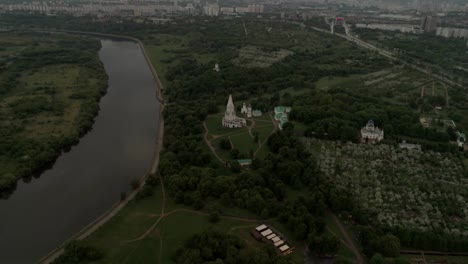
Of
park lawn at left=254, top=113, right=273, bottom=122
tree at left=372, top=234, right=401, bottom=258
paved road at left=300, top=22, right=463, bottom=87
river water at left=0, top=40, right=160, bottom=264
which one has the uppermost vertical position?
paved road at left=300, top=22, right=463, bottom=87

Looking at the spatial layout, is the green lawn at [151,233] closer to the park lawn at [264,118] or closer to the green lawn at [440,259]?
the green lawn at [440,259]

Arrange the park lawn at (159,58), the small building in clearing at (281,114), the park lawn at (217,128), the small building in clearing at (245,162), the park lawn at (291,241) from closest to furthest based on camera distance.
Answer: the park lawn at (291,241), the small building in clearing at (245,162), the park lawn at (217,128), the small building in clearing at (281,114), the park lawn at (159,58)

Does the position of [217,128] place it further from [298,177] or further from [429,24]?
[429,24]

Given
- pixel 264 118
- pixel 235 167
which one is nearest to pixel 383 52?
pixel 264 118

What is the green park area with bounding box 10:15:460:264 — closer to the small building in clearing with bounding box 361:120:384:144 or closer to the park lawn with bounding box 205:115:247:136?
the park lawn with bounding box 205:115:247:136

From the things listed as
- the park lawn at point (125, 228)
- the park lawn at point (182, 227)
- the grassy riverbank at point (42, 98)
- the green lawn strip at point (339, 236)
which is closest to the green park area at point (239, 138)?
the park lawn at point (125, 228)

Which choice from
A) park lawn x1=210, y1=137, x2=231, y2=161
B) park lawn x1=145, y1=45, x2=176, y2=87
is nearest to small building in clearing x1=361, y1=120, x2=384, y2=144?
park lawn x1=210, y1=137, x2=231, y2=161
